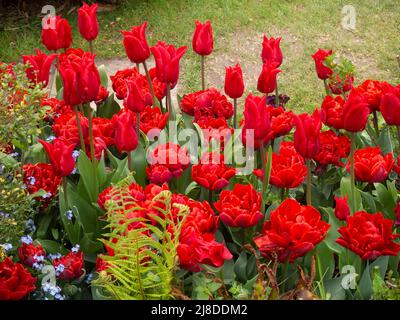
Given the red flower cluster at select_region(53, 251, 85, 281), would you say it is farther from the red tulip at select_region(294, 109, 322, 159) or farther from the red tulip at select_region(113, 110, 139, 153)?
the red tulip at select_region(294, 109, 322, 159)

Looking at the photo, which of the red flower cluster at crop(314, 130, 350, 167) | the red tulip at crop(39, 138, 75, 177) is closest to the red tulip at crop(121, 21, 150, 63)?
the red tulip at crop(39, 138, 75, 177)

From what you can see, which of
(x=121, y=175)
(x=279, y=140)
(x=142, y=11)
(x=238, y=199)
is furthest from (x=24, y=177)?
(x=142, y=11)

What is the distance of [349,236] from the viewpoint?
1706 millimetres

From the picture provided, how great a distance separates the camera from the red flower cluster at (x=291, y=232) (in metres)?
1.63

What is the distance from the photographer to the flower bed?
163 centimetres

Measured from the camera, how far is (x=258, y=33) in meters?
5.96

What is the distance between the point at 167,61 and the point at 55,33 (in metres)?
0.59

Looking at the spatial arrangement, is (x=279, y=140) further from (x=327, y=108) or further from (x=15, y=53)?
(x=15, y=53)

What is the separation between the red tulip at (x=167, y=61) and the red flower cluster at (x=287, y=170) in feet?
1.57

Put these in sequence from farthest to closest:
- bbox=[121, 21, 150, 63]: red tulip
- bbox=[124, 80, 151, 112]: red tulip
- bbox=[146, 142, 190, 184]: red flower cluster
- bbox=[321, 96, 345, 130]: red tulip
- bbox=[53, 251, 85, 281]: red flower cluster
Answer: bbox=[121, 21, 150, 63]: red tulip → bbox=[321, 96, 345, 130]: red tulip → bbox=[124, 80, 151, 112]: red tulip → bbox=[146, 142, 190, 184]: red flower cluster → bbox=[53, 251, 85, 281]: red flower cluster

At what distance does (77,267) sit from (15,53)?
4.30 m

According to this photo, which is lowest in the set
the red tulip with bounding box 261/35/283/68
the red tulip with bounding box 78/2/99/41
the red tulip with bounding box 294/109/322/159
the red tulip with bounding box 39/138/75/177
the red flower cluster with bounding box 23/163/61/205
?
the red flower cluster with bounding box 23/163/61/205

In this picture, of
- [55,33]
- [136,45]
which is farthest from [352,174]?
[55,33]

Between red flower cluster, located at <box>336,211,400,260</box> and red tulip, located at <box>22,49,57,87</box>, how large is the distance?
1225mm
